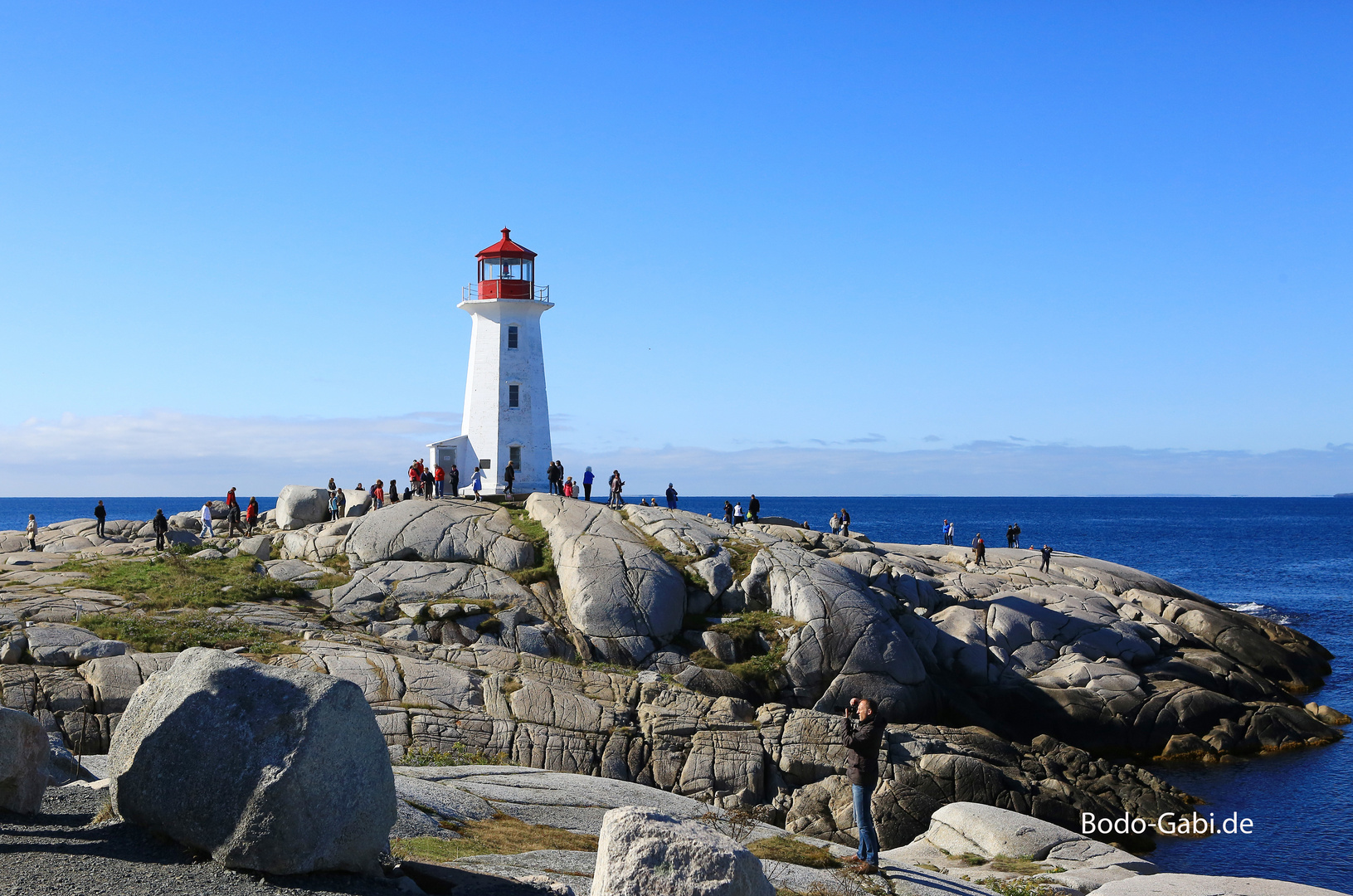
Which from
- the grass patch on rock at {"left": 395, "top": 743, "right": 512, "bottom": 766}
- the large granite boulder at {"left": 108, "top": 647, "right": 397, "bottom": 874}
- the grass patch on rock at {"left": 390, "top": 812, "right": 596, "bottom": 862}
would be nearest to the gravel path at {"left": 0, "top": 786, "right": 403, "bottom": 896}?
the large granite boulder at {"left": 108, "top": 647, "right": 397, "bottom": 874}

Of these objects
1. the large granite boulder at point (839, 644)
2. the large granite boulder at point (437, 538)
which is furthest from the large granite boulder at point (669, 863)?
the large granite boulder at point (437, 538)

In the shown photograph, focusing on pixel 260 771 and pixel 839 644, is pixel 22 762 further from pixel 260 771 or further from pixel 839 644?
pixel 839 644

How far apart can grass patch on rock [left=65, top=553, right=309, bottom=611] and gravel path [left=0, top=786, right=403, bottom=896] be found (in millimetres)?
21085

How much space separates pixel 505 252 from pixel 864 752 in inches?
1530

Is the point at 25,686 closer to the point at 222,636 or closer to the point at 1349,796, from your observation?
the point at 222,636

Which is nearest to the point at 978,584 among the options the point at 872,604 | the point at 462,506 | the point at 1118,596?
the point at 1118,596

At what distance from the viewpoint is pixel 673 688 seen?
84.9ft

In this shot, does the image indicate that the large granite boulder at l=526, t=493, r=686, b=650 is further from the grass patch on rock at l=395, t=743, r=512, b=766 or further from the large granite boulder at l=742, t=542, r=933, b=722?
the grass patch on rock at l=395, t=743, r=512, b=766

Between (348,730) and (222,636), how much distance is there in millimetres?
19665

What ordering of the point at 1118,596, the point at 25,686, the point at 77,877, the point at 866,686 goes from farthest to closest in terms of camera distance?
the point at 1118,596 → the point at 866,686 → the point at 25,686 → the point at 77,877

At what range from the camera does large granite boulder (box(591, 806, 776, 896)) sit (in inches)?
314

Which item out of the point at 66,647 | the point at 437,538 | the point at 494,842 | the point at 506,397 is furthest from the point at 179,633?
the point at 506,397

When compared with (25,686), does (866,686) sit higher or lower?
lower

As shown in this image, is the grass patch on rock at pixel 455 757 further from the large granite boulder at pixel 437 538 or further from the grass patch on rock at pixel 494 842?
the large granite boulder at pixel 437 538
